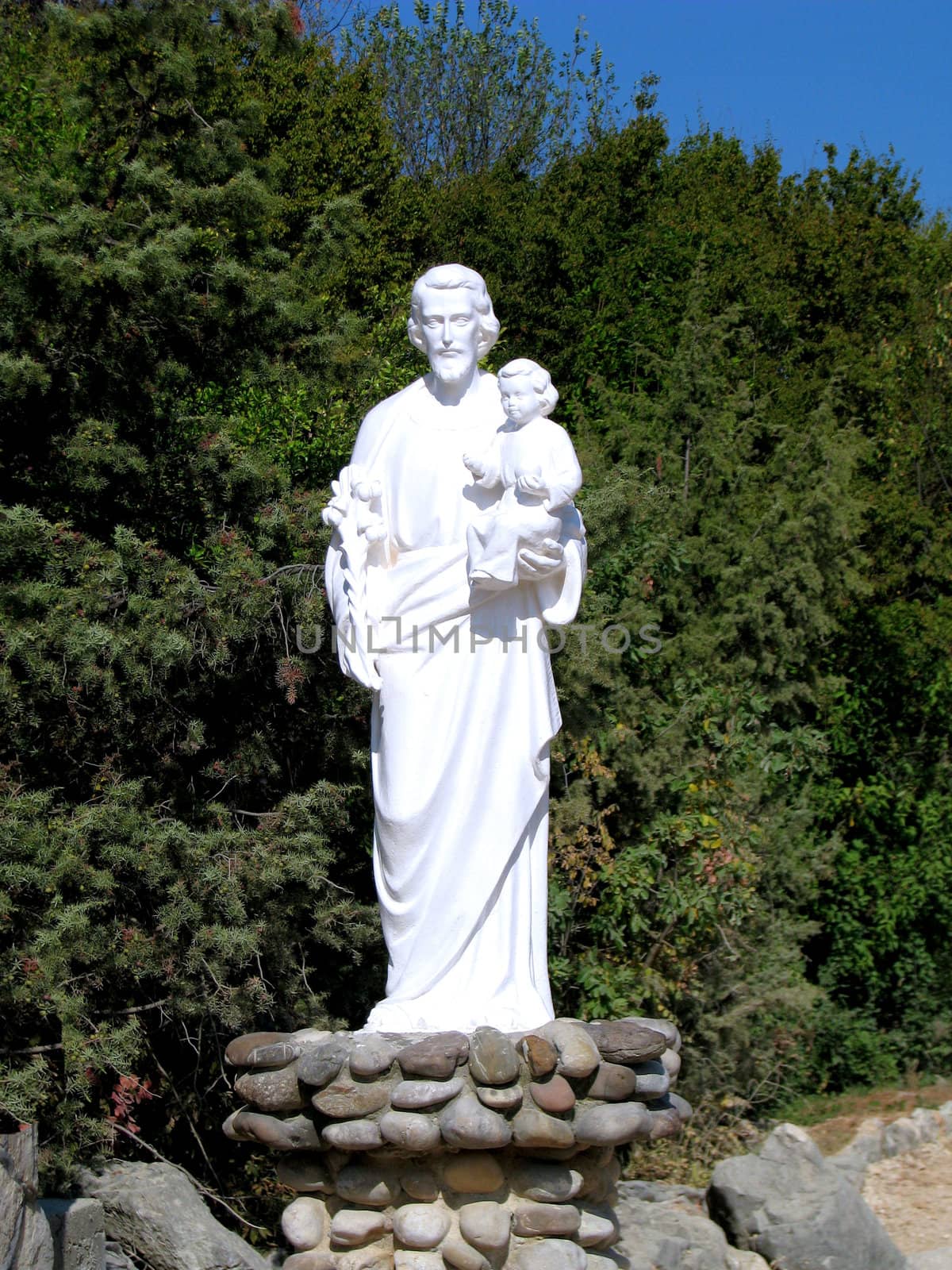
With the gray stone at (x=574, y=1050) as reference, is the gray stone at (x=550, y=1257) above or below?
below

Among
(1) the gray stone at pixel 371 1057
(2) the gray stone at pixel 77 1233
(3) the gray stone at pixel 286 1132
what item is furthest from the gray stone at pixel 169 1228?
(1) the gray stone at pixel 371 1057

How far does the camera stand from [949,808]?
10516 millimetres

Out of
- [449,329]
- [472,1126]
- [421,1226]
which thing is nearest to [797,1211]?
[421,1226]

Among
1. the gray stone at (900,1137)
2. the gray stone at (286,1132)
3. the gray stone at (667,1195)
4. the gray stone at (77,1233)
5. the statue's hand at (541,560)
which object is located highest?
the statue's hand at (541,560)

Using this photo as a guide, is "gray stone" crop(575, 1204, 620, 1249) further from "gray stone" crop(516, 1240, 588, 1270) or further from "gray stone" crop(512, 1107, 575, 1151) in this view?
"gray stone" crop(512, 1107, 575, 1151)

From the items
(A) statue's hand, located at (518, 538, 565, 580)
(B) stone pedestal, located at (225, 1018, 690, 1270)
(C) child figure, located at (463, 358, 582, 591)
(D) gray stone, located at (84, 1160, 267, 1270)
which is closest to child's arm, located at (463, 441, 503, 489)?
(C) child figure, located at (463, 358, 582, 591)

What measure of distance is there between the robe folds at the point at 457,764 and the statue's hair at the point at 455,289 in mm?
527

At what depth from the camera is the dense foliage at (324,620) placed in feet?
24.1

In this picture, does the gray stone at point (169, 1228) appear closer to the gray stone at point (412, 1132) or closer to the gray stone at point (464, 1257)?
the gray stone at point (464, 1257)

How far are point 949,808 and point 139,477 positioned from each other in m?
5.78

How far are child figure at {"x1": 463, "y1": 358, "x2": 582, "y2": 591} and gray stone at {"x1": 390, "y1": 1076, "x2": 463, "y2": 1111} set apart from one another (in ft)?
5.15

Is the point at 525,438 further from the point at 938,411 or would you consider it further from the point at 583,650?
the point at 938,411

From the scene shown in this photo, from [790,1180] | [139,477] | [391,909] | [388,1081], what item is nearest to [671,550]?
[139,477]

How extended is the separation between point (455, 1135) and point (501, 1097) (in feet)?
0.54
